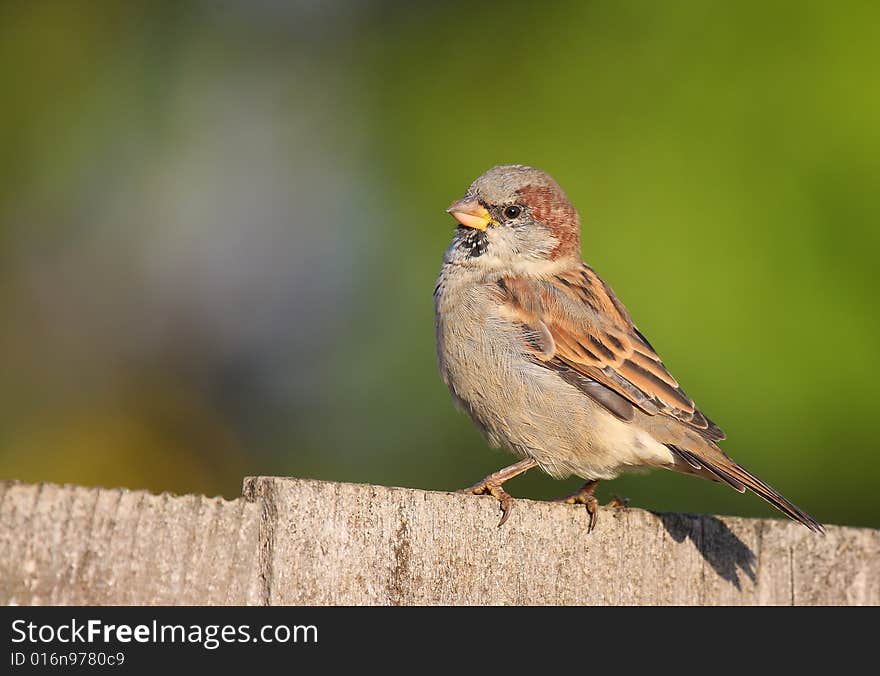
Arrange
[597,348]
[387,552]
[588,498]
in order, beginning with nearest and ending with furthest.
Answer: [387,552] → [588,498] → [597,348]

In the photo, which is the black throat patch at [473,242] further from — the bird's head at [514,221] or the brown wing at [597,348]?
the brown wing at [597,348]

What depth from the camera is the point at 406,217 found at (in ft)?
17.8

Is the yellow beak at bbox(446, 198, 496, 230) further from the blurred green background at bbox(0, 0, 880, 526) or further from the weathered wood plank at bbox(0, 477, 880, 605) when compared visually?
the weathered wood plank at bbox(0, 477, 880, 605)

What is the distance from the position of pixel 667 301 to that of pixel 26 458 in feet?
10.5

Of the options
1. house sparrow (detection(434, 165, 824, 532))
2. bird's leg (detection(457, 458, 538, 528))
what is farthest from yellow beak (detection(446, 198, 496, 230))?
bird's leg (detection(457, 458, 538, 528))

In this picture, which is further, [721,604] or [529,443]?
[529,443]

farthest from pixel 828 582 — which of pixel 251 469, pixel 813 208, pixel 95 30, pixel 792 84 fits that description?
pixel 95 30

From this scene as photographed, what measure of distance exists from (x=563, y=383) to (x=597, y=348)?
0.72 feet

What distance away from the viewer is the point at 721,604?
3.28 metres

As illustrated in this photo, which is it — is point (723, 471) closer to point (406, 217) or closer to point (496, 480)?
point (496, 480)

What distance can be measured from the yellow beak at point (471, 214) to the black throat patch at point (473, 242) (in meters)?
0.03

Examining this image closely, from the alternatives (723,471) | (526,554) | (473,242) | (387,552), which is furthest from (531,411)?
(387,552)

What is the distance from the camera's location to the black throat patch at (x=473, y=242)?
4746 mm

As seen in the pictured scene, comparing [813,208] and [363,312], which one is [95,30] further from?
[813,208]
